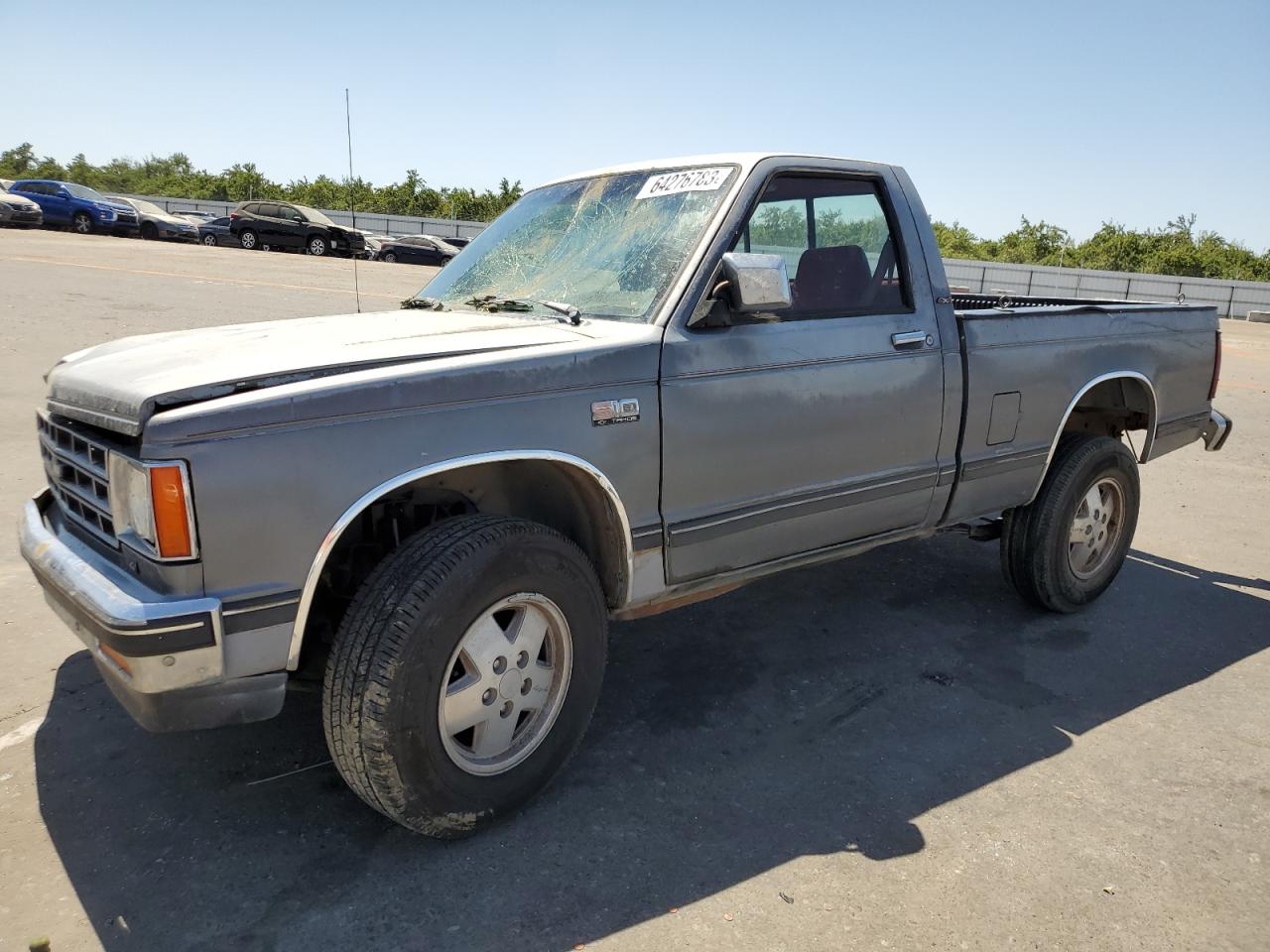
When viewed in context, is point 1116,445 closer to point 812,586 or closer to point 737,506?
point 812,586

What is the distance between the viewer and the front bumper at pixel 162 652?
223cm

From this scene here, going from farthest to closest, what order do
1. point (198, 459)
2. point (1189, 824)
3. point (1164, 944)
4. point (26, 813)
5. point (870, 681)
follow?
point (870, 681) < point (1189, 824) < point (26, 813) < point (1164, 944) < point (198, 459)

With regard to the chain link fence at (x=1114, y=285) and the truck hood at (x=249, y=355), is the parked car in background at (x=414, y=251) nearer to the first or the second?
the chain link fence at (x=1114, y=285)

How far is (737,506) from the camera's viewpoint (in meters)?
3.27

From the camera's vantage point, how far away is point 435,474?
8.75 ft

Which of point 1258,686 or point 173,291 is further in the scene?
point 173,291

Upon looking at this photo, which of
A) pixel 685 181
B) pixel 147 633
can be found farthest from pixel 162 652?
pixel 685 181

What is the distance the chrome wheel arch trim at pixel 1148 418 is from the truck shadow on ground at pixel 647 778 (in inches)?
→ 31.2

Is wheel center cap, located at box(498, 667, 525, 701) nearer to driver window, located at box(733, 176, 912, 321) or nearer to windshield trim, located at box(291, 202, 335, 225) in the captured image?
driver window, located at box(733, 176, 912, 321)

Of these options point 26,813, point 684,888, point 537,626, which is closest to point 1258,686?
point 684,888

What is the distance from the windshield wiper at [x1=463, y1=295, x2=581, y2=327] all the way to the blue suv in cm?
2983

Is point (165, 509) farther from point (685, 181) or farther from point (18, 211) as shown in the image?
point (18, 211)

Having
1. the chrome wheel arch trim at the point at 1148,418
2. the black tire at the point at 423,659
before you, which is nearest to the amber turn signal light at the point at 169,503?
the black tire at the point at 423,659

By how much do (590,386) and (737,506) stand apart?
0.76 metres
